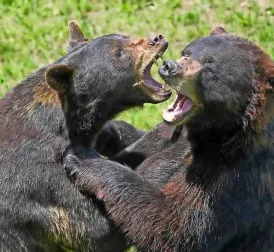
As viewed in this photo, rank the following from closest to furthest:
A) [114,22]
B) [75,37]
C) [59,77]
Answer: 1. [59,77]
2. [75,37]
3. [114,22]

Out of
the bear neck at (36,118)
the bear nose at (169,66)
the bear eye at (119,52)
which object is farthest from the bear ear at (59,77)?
the bear nose at (169,66)

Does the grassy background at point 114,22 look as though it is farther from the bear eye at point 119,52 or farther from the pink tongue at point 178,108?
the pink tongue at point 178,108

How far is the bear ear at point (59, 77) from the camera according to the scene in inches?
308

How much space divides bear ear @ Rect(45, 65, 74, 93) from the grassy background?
3.93 meters

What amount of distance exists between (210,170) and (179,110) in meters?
0.53

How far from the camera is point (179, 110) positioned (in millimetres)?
7570

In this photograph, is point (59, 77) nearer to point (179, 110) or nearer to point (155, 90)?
point (155, 90)

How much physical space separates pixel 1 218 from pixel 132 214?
3.34 feet

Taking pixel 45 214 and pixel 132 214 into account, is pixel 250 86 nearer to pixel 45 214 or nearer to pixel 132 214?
pixel 132 214

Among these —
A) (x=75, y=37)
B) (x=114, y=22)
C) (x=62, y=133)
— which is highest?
(x=75, y=37)

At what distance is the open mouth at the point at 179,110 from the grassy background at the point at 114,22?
4298mm

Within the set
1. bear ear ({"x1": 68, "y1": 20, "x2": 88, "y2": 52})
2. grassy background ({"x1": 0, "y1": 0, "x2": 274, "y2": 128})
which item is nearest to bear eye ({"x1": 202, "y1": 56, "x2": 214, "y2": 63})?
bear ear ({"x1": 68, "y1": 20, "x2": 88, "y2": 52})

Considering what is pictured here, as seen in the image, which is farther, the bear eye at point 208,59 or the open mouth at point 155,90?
the open mouth at point 155,90

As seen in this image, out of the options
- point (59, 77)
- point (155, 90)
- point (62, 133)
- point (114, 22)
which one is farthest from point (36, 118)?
point (114, 22)
